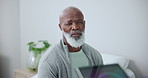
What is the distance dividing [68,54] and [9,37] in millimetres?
1978

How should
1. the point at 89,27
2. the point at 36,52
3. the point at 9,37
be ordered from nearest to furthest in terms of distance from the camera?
the point at 89,27 < the point at 36,52 < the point at 9,37

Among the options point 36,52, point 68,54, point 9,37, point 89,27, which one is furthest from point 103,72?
point 9,37

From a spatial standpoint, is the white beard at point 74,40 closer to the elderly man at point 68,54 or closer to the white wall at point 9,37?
the elderly man at point 68,54

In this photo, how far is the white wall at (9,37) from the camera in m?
2.61

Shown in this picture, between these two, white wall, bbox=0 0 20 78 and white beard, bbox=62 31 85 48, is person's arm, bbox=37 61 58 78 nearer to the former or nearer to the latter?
white beard, bbox=62 31 85 48

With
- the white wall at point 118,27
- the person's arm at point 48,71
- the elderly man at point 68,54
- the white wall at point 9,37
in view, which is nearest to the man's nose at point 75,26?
the elderly man at point 68,54

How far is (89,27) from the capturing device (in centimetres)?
198

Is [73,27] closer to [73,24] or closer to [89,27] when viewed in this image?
[73,24]

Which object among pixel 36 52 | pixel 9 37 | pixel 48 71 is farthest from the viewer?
pixel 9 37

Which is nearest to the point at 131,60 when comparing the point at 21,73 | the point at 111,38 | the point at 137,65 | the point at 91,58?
the point at 137,65

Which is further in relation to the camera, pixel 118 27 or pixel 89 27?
pixel 89 27

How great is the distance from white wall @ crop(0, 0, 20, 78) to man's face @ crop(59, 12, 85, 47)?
191 cm

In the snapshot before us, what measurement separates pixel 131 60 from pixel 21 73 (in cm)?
113

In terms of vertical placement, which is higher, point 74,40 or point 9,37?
point 74,40
